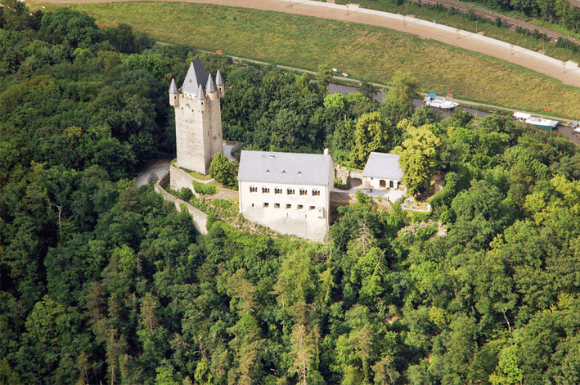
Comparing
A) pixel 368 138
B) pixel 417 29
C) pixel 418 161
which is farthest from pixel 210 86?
pixel 417 29

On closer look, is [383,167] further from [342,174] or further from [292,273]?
[292,273]

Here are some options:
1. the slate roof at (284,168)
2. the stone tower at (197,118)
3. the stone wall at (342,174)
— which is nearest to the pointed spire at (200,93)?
the stone tower at (197,118)

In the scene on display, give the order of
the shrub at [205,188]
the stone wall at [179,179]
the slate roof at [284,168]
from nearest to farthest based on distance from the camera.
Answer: the slate roof at [284,168] → the shrub at [205,188] → the stone wall at [179,179]

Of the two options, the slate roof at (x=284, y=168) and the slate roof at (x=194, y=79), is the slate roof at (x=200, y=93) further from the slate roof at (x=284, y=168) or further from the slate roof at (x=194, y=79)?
the slate roof at (x=284, y=168)

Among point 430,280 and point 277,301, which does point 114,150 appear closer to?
point 277,301

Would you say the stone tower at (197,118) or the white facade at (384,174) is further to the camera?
the stone tower at (197,118)

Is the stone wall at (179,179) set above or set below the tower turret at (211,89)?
below

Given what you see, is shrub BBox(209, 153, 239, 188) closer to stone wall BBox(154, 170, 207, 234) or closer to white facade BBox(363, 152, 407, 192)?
stone wall BBox(154, 170, 207, 234)

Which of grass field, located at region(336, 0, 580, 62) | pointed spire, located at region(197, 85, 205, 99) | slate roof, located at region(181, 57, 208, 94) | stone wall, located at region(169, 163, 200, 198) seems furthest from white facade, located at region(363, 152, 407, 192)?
grass field, located at region(336, 0, 580, 62)

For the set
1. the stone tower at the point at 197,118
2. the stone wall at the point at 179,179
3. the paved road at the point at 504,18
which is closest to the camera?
the stone tower at the point at 197,118
